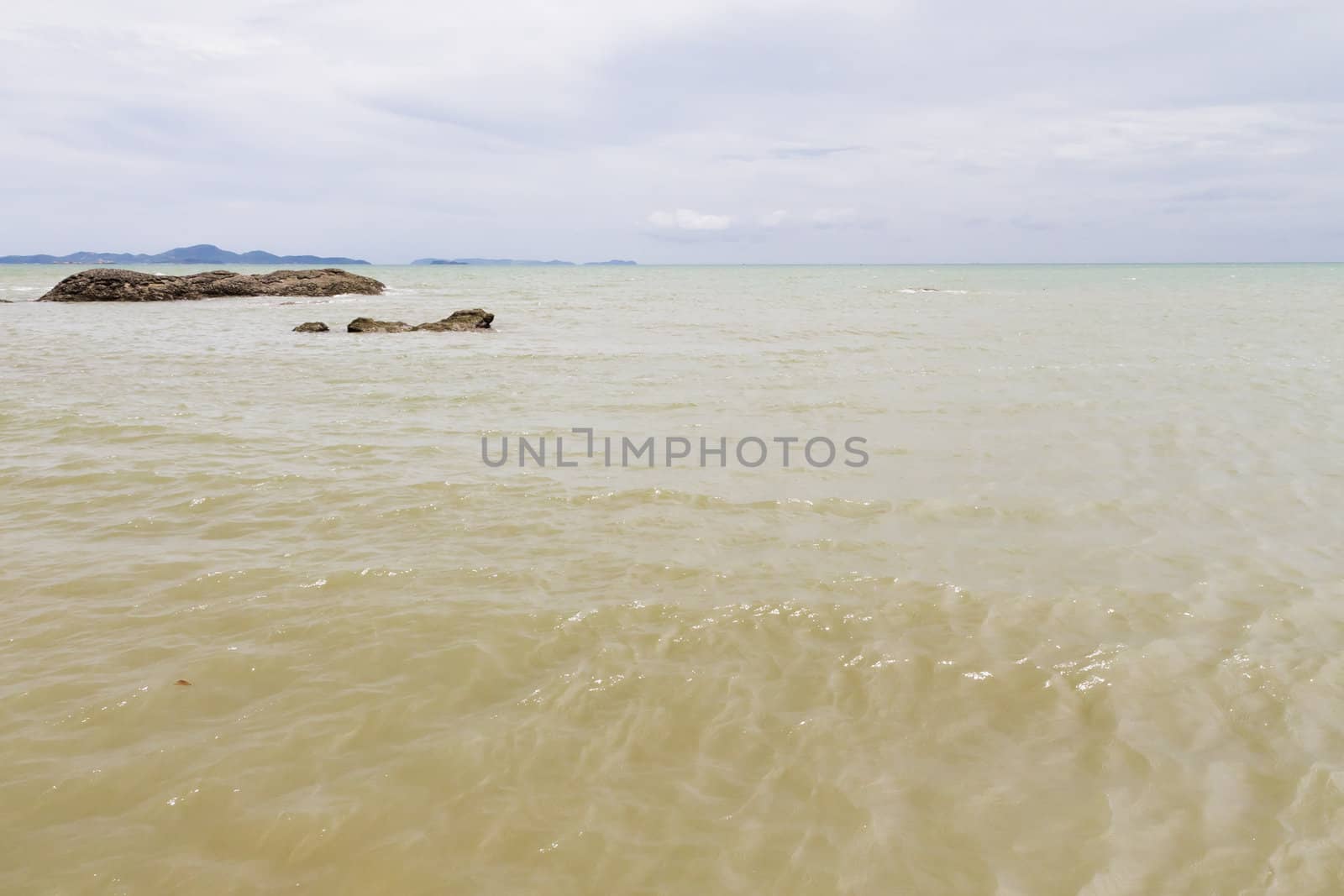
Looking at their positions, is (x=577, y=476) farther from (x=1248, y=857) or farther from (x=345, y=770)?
(x=1248, y=857)

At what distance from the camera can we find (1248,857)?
2779 millimetres

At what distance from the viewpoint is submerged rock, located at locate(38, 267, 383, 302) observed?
31.7 metres

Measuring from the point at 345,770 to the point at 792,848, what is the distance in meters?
1.80

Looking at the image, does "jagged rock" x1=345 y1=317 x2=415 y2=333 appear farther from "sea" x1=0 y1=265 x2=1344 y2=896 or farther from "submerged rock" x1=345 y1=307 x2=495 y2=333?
"sea" x1=0 y1=265 x2=1344 y2=896

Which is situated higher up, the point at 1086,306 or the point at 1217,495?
the point at 1086,306

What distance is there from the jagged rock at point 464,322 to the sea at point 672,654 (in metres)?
11.4

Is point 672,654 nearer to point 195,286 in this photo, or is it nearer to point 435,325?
point 435,325

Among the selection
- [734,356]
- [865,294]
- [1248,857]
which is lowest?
[1248,857]

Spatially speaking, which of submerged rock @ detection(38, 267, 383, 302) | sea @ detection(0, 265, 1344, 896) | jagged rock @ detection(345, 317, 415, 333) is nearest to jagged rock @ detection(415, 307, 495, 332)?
jagged rock @ detection(345, 317, 415, 333)

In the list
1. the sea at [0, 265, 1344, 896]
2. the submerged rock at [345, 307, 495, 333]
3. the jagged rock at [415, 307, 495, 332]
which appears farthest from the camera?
the jagged rock at [415, 307, 495, 332]

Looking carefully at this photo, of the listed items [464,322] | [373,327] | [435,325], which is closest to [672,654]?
[373,327]

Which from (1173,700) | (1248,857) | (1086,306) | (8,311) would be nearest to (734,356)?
(1173,700)

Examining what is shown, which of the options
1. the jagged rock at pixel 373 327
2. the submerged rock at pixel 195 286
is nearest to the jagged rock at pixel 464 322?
the jagged rock at pixel 373 327

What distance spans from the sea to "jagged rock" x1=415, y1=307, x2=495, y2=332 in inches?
448
